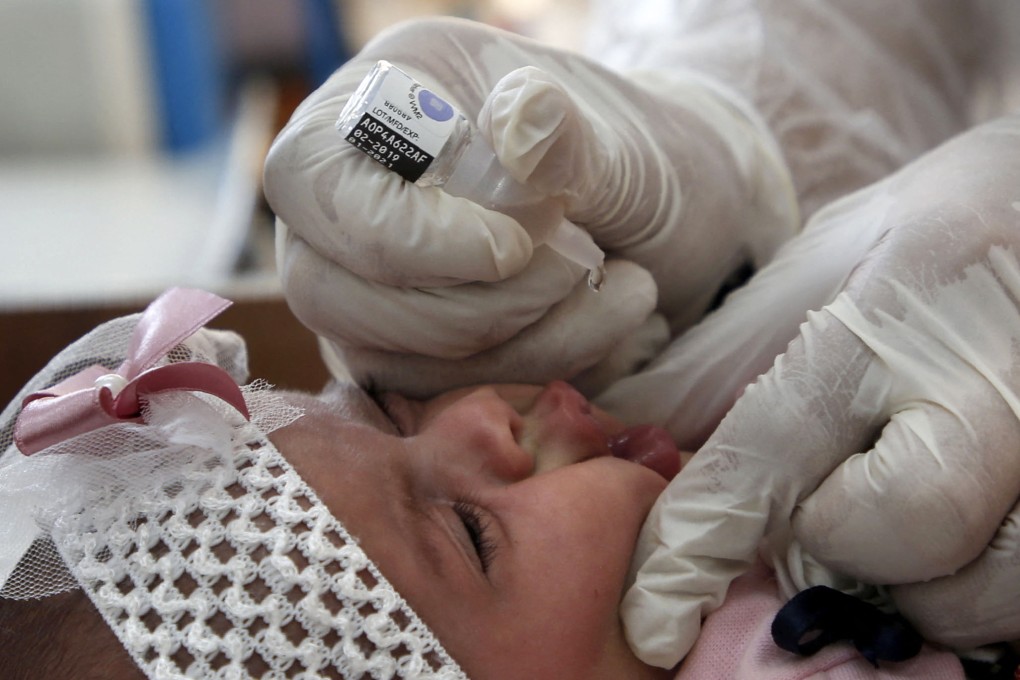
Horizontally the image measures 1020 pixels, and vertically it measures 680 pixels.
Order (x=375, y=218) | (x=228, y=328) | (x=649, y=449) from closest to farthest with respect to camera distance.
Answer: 1. (x=375, y=218)
2. (x=649, y=449)
3. (x=228, y=328)

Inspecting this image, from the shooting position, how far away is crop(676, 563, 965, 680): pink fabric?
80 cm

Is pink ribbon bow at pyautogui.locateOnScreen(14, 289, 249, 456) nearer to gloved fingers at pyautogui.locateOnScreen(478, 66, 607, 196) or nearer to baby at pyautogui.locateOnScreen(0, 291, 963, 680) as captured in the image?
baby at pyautogui.locateOnScreen(0, 291, 963, 680)

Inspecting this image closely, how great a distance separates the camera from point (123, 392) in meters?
0.79

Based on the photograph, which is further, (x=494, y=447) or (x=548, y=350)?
(x=548, y=350)

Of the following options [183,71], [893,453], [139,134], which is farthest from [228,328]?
[183,71]

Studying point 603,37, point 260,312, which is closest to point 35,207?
point 260,312

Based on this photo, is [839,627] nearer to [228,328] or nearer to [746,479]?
[746,479]

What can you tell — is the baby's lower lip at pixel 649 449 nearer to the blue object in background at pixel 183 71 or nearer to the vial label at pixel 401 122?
the vial label at pixel 401 122

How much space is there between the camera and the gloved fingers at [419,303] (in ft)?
2.97

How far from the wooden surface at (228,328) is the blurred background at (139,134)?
0.86m

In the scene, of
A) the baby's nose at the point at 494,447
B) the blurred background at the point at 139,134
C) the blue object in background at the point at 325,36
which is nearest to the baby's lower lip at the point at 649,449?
the baby's nose at the point at 494,447

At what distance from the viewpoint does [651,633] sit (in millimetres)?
838

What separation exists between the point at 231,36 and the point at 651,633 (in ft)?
14.9

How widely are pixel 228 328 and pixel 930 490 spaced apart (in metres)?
1.17
